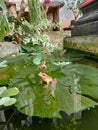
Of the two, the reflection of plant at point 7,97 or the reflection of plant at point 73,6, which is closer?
the reflection of plant at point 7,97

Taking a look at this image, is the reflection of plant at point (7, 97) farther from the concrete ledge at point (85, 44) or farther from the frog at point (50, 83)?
the concrete ledge at point (85, 44)

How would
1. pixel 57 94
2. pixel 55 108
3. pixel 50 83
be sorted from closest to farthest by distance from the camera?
pixel 55 108, pixel 57 94, pixel 50 83

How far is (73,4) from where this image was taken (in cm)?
705

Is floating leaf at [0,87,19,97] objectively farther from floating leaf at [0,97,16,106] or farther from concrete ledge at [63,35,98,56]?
concrete ledge at [63,35,98,56]

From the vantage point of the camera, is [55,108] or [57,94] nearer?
[55,108]

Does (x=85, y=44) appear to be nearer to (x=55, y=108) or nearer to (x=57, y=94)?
(x=57, y=94)

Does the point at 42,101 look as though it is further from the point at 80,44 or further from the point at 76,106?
the point at 80,44

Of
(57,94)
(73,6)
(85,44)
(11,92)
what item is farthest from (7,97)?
(73,6)

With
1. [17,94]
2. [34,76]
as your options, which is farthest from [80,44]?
[17,94]

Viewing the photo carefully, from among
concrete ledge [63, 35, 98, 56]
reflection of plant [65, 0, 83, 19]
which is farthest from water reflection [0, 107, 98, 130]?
reflection of plant [65, 0, 83, 19]

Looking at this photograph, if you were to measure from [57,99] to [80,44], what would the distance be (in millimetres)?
1207

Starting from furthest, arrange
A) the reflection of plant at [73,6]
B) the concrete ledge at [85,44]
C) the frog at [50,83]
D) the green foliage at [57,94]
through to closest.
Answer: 1. the reflection of plant at [73,6]
2. the concrete ledge at [85,44]
3. the frog at [50,83]
4. the green foliage at [57,94]

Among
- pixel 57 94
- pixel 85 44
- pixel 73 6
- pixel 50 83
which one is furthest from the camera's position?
pixel 73 6

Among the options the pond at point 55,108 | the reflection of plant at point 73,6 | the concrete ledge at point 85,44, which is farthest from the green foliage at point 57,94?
the reflection of plant at point 73,6
